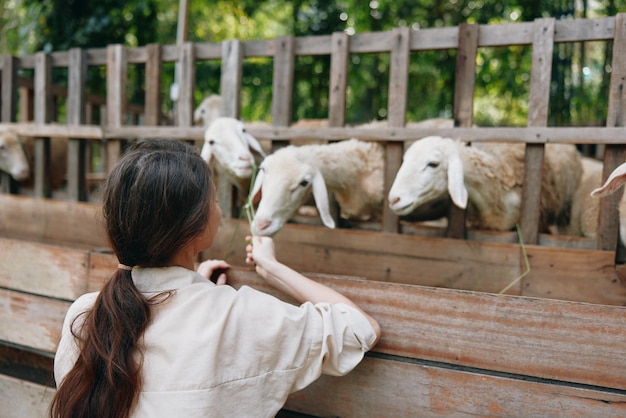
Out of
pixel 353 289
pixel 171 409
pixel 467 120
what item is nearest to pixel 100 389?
pixel 171 409

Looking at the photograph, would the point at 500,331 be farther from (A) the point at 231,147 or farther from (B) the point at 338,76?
(A) the point at 231,147

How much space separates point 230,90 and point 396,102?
1.10 m

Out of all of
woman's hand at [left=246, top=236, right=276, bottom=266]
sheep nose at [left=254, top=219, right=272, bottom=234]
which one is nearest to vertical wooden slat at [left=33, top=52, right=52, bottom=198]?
sheep nose at [left=254, top=219, right=272, bottom=234]

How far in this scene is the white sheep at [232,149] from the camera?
3055mm

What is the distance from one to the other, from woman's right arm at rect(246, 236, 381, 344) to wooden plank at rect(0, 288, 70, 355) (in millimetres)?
992

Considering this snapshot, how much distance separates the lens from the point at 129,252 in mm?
1352

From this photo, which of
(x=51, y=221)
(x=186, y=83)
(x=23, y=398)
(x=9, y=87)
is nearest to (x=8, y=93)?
(x=9, y=87)

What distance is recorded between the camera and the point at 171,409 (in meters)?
1.26

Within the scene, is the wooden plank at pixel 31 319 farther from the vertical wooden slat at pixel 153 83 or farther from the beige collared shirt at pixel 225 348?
the vertical wooden slat at pixel 153 83

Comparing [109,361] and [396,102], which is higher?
[396,102]

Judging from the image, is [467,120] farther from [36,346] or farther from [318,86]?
[318,86]

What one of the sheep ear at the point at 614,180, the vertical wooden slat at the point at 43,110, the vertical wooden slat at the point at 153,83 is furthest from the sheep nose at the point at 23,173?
the sheep ear at the point at 614,180

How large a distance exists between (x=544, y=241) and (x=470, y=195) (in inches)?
21.1

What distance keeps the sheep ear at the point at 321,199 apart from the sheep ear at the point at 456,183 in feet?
2.06
